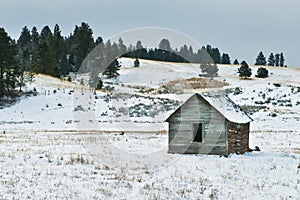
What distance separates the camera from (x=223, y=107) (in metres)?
20.9

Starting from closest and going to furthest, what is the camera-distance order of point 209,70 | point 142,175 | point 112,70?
point 142,175 → point 112,70 → point 209,70

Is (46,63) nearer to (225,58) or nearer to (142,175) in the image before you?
(142,175)

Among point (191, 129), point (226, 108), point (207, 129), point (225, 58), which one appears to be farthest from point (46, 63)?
point (225, 58)

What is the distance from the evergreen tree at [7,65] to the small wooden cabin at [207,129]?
1692 inches

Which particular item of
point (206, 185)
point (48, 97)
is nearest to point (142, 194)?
point (206, 185)

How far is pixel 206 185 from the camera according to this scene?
42.0 feet

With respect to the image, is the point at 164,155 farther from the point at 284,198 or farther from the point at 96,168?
the point at 284,198

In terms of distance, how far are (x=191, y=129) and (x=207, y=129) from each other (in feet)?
2.65

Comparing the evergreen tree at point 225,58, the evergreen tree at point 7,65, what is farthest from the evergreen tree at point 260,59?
the evergreen tree at point 7,65

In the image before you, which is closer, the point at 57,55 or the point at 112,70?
the point at 112,70

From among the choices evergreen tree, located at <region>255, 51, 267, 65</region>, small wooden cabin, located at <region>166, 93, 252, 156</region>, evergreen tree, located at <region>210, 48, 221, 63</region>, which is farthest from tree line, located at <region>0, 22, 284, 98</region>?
evergreen tree, located at <region>255, 51, 267, 65</region>

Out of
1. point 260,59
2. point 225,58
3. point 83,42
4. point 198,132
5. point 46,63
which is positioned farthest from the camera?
point 225,58

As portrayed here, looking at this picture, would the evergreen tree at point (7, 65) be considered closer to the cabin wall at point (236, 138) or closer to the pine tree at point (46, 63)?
the pine tree at point (46, 63)

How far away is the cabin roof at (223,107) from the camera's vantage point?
66.8ft
